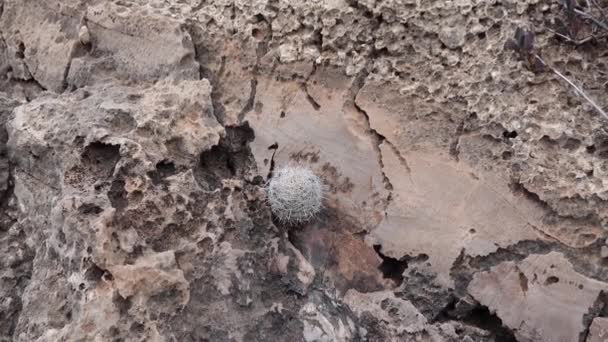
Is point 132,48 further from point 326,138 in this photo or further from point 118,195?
point 326,138

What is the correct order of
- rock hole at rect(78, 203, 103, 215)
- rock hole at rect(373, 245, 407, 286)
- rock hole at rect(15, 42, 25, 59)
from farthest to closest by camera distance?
rock hole at rect(15, 42, 25, 59)
rock hole at rect(373, 245, 407, 286)
rock hole at rect(78, 203, 103, 215)

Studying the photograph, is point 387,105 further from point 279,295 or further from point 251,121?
point 279,295

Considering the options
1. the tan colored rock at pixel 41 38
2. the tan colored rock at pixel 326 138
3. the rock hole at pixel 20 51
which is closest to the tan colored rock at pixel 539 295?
the tan colored rock at pixel 326 138

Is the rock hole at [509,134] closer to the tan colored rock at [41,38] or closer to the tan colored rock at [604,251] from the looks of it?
the tan colored rock at [604,251]

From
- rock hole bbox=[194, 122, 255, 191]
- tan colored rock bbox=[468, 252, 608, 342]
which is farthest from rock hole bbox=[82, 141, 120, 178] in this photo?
tan colored rock bbox=[468, 252, 608, 342]

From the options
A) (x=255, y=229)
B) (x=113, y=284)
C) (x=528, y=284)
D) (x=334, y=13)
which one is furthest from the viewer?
(x=334, y=13)

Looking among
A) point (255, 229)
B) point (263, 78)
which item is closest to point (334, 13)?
point (263, 78)

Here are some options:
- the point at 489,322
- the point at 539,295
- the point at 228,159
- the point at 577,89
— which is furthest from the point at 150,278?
the point at 577,89

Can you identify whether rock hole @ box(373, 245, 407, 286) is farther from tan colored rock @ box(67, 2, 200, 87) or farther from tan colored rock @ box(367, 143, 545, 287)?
tan colored rock @ box(67, 2, 200, 87)
